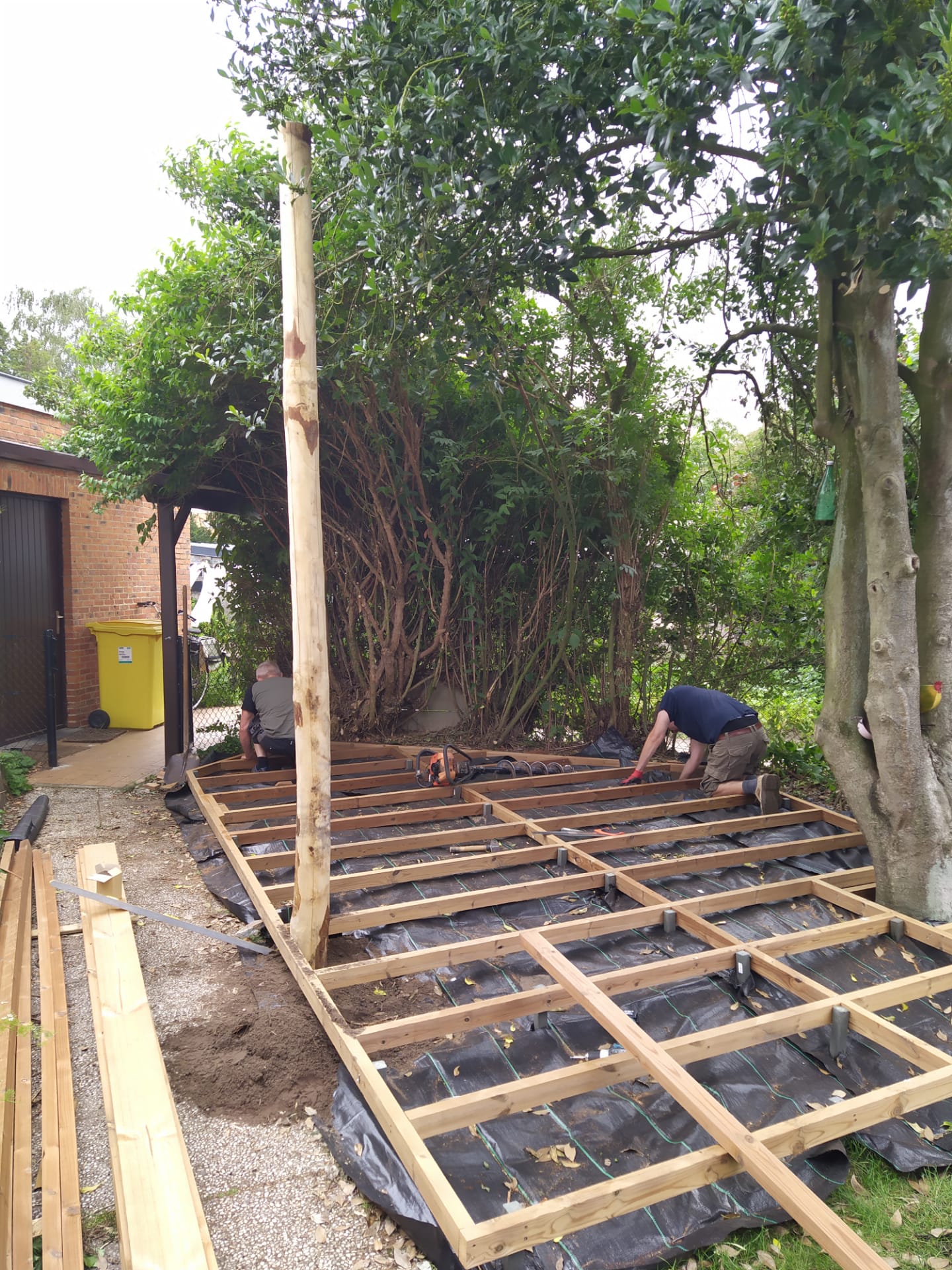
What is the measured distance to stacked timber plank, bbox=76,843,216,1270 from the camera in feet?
5.63

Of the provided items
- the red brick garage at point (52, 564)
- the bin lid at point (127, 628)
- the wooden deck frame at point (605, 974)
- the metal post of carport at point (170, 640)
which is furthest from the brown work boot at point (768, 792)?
the bin lid at point (127, 628)

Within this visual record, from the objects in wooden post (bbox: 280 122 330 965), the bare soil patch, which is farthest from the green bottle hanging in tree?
the bare soil patch

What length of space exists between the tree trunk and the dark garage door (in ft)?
25.6

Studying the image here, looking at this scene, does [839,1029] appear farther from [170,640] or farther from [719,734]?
[170,640]

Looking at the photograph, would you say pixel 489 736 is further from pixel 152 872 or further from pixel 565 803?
pixel 152 872

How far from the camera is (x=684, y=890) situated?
426 cm

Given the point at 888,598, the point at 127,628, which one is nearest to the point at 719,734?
the point at 888,598

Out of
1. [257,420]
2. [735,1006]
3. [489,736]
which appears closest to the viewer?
[735,1006]

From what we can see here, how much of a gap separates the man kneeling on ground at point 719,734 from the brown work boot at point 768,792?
0.17 metres

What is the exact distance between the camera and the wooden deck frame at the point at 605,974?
1.94m

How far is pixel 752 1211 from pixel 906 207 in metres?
3.16

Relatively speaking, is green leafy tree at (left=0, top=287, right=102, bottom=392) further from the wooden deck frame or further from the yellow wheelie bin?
the wooden deck frame

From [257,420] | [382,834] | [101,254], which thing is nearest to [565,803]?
[382,834]

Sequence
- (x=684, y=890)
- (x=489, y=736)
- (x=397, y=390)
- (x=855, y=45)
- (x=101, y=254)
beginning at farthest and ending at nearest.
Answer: (x=101, y=254) → (x=489, y=736) → (x=397, y=390) → (x=684, y=890) → (x=855, y=45)
